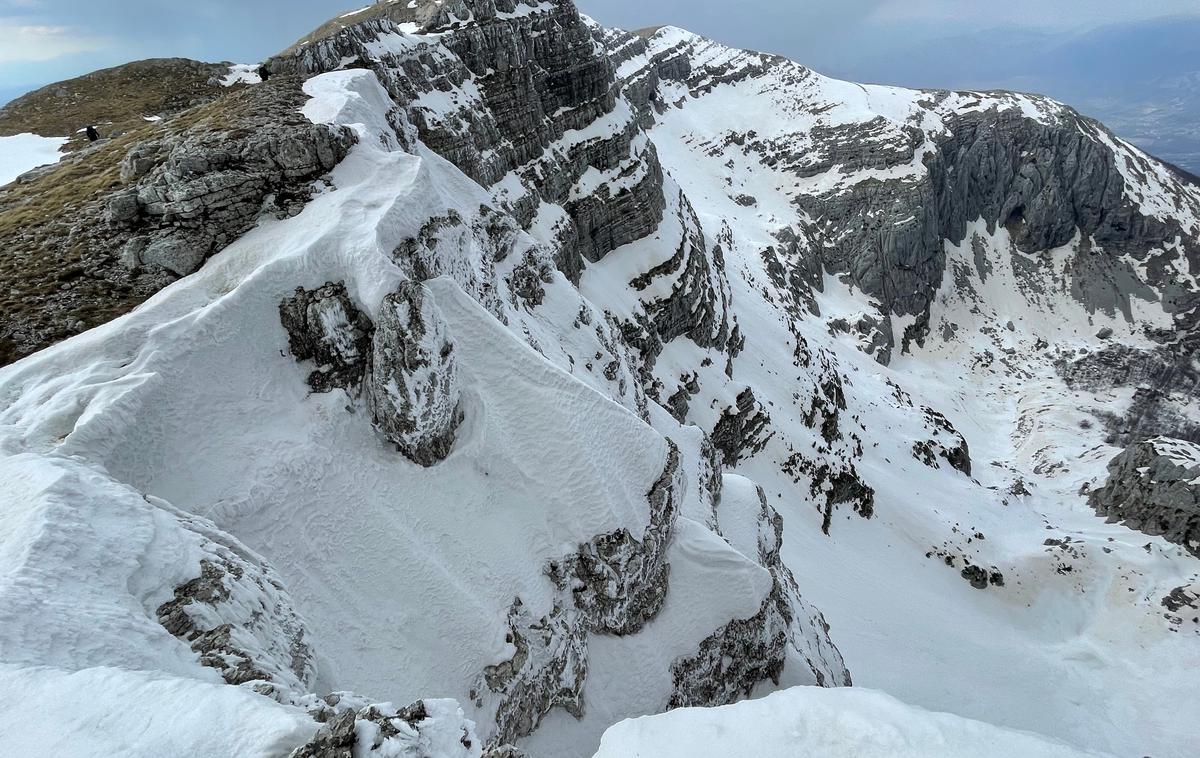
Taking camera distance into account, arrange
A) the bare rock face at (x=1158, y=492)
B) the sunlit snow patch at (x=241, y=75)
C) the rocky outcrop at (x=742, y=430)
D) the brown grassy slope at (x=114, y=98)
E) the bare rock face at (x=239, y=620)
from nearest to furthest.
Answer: the bare rock face at (x=239, y=620)
the brown grassy slope at (x=114, y=98)
the sunlit snow patch at (x=241, y=75)
the bare rock face at (x=1158, y=492)
the rocky outcrop at (x=742, y=430)

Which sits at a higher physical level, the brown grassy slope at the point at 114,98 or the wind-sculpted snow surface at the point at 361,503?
the brown grassy slope at the point at 114,98

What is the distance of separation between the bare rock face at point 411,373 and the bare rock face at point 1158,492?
224 feet

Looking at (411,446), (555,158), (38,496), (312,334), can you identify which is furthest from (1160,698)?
(555,158)

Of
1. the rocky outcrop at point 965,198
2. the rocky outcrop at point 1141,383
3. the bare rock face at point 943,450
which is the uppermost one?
the rocky outcrop at point 965,198

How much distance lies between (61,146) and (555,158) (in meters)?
37.5

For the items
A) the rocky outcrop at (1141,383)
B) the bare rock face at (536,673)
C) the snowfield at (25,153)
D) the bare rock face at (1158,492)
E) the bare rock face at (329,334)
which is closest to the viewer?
the bare rock face at (536,673)

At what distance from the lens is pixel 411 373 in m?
17.2

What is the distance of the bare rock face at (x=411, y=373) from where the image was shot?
17016mm

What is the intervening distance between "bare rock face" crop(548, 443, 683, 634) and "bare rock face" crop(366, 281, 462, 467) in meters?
6.14

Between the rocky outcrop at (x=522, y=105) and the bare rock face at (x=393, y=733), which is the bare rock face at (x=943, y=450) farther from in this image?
the bare rock face at (x=393, y=733)

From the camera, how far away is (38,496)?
10.4m

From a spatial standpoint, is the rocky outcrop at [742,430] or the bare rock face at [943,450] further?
the bare rock face at [943,450]

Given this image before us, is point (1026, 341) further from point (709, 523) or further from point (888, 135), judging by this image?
point (709, 523)

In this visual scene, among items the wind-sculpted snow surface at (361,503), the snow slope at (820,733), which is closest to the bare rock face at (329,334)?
the wind-sculpted snow surface at (361,503)
